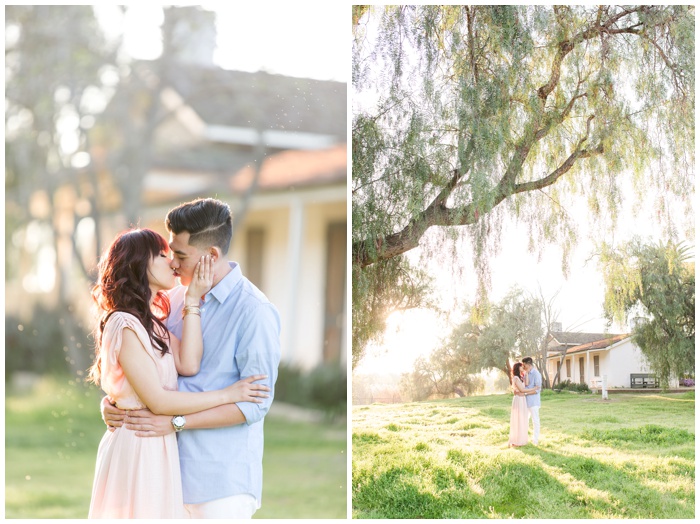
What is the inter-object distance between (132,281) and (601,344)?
1819 millimetres

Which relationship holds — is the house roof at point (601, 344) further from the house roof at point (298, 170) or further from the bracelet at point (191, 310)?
the house roof at point (298, 170)

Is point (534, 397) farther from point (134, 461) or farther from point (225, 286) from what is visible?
point (134, 461)

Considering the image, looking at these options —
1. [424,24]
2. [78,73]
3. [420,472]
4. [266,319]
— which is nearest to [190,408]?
[266,319]

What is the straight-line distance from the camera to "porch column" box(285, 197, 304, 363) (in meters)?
7.42

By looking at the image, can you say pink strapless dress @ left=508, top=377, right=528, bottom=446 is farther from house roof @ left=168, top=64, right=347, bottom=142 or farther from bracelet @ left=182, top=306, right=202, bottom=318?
house roof @ left=168, top=64, right=347, bottom=142

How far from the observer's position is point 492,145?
315cm

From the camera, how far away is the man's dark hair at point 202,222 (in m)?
2.26

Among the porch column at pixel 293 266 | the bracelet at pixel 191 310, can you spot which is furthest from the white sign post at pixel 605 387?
the porch column at pixel 293 266

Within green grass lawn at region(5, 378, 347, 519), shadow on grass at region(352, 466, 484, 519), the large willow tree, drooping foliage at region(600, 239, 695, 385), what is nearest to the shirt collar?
the large willow tree

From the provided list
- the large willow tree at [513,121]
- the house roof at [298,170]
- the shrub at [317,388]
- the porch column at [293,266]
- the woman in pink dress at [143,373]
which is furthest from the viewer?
the porch column at [293,266]

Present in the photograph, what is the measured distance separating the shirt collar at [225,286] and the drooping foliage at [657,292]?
60.7 inches

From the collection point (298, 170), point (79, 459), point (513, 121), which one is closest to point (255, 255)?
point (298, 170)

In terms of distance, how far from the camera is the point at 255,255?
311 inches

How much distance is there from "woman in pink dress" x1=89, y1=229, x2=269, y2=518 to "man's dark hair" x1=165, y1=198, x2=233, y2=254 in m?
0.07
